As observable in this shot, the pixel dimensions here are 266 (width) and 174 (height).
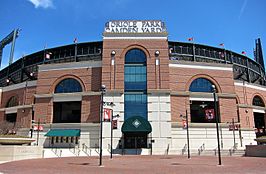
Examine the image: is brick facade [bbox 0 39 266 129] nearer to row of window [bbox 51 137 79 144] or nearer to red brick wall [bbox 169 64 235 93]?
red brick wall [bbox 169 64 235 93]

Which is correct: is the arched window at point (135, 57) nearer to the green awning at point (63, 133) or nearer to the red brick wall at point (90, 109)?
the red brick wall at point (90, 109)

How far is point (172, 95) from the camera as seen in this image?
129 feet

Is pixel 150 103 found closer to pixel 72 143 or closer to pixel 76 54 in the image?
pixel 72 143

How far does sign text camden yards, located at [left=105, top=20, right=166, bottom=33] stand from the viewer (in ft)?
135

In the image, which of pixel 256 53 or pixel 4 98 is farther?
pixel 256 53

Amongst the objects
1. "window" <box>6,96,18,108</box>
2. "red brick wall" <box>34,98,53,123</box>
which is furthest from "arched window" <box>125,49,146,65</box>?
"window" <box>6,96,18,108</box>

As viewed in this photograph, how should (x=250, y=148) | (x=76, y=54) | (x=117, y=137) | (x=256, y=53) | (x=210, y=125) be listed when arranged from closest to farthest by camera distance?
(x=250, y=148) → (x=117, y=137) → (x=210, y=125) → (x=76, y=54) → (x=256, y=53)

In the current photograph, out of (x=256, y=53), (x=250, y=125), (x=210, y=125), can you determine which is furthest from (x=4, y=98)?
(x=256, y=53)

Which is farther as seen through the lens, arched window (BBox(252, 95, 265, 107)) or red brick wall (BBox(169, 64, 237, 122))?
arched window (BBox(252, 95, 265, 107))

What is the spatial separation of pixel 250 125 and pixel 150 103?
2028cm

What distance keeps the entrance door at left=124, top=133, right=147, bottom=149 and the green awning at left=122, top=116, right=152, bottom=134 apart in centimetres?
247

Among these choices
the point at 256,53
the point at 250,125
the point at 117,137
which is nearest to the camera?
the point at 117,137

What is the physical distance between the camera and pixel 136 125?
116 feet

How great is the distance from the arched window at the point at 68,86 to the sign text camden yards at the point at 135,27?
10.5 meters
